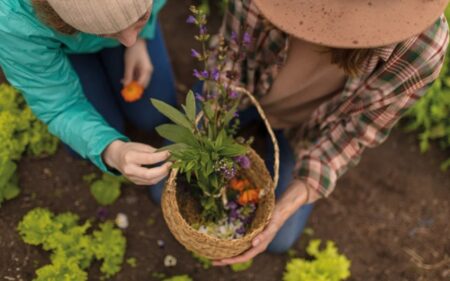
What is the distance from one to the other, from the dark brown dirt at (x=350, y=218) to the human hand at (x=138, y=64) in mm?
489

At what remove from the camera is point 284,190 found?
7.32ft

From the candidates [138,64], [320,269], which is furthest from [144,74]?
[320,269]

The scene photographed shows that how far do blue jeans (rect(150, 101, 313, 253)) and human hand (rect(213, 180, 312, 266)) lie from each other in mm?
323

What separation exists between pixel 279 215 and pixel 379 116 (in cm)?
49

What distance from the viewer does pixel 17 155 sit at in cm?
215

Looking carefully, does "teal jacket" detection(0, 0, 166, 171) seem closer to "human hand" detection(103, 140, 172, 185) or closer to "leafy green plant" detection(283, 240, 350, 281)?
"human hand" detection(103, 140, 172, 185)

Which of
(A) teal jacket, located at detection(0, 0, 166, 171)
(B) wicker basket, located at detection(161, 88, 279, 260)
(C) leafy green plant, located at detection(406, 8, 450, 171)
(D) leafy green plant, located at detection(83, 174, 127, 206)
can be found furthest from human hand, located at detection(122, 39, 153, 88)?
(C) leafy green plant, located at detection(406, 8, 450, 171)

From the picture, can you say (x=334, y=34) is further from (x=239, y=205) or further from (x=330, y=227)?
(x=330, y=227)

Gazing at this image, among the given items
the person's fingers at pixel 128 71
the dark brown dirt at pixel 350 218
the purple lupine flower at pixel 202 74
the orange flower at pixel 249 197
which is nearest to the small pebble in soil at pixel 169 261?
the dark brown dirt at pixel 350 218

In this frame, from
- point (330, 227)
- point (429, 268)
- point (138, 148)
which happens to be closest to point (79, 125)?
point (138, 148)

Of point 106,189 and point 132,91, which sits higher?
point 132,91

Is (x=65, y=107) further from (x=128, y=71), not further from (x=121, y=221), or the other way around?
(x=121, y=221)

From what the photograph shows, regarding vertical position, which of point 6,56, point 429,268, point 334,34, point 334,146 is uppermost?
point 334,34

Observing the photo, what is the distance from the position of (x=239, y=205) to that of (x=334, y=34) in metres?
0.80
